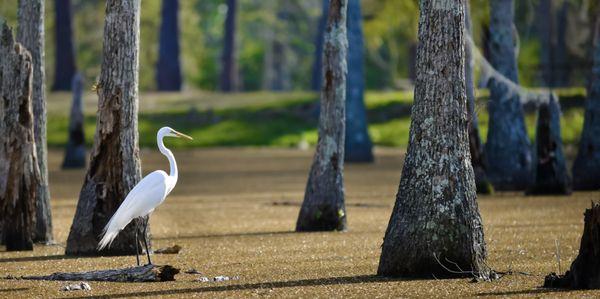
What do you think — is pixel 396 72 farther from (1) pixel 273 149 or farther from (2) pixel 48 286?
(2) pixel 48 286

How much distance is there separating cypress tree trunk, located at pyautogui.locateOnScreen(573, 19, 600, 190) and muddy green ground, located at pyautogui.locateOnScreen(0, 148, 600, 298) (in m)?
1.22

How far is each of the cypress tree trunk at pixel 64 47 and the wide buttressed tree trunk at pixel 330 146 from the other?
1611 inches

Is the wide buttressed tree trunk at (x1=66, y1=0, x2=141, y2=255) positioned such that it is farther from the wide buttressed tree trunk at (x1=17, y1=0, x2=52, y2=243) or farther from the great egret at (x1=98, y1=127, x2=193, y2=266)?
the wide buttressed tree trunk at (x1=17, y1=0, x2=52, y2=243)

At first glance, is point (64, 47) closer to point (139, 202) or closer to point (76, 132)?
point (76, 132)

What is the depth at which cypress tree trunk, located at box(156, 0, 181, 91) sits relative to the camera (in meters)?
58.7

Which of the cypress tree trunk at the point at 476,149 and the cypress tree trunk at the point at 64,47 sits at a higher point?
the cypress tree trunk at the point at 64,47

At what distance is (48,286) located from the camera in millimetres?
11531

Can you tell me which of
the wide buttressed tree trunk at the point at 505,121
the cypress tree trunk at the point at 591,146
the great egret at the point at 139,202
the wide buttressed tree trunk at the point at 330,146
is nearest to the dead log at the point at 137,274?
the great egret at the point at 139,202

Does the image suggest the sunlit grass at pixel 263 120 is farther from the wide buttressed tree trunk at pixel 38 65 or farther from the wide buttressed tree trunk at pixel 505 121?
the wide buttressed tree trunk at pixel 38 65

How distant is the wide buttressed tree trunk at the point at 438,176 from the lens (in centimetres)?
1157

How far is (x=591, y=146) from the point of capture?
950 inches

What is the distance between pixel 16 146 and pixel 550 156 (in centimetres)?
1126

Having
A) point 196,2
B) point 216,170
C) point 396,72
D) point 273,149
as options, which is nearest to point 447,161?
point 216,170

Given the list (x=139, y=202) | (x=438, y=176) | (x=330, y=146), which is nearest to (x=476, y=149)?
(x=330, y=146)
